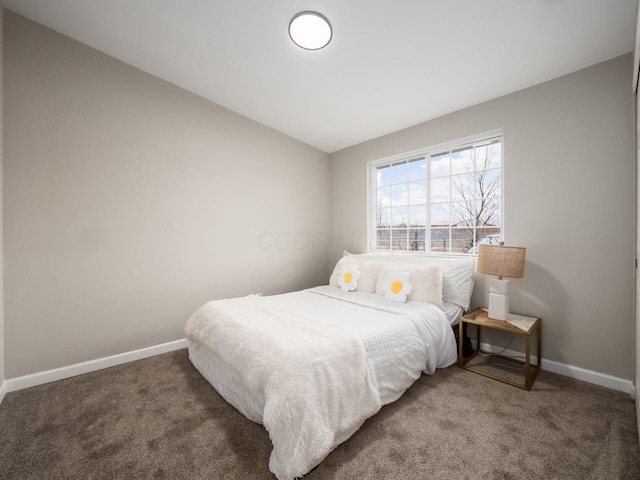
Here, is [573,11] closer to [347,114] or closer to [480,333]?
[347,114]

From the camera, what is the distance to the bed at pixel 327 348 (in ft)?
4.08

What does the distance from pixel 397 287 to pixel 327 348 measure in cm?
128

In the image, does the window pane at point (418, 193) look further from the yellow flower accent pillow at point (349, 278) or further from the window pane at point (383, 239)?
the yellow flower accent pillow at point (349, 278)

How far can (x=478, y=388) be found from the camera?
2008 mm

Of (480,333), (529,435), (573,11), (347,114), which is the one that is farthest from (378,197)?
(529,435)

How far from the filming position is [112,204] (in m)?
2.39

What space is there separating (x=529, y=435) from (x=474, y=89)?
268 cm

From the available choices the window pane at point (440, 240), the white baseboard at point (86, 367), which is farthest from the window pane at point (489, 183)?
the white baseboard at point (86, 367)

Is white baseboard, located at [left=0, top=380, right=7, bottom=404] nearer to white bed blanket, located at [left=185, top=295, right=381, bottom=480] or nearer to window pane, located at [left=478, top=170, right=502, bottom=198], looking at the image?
white bed blanket, located at [left=185, top=295, right=381, bottom=480]

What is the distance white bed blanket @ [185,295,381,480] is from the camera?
1.21 m

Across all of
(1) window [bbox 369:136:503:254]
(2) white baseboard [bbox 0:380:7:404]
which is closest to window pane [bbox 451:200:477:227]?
(1) window [bbox 369:136:503:254]

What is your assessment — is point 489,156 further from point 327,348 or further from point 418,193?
point 327,348

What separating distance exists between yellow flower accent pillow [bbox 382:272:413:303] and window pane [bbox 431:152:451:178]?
51.2 inches

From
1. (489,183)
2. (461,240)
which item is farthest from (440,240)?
(489,183)
